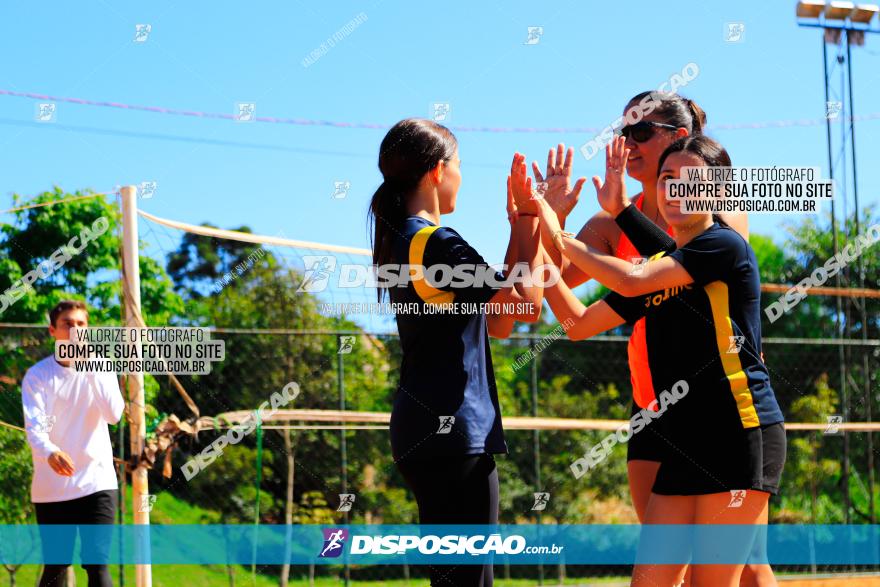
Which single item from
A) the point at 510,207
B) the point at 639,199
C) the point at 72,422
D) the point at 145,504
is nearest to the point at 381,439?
the point at 145,504

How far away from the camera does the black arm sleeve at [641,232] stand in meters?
2.87

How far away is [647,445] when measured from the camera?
3.02 meters

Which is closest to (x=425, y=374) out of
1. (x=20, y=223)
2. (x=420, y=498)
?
(x=420, y=498)

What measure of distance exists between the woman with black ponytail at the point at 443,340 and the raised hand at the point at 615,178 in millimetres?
241

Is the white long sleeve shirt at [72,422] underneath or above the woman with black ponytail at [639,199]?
underneath

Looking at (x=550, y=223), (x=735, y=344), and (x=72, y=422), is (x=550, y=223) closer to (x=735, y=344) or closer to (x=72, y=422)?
(x=735, y=344)

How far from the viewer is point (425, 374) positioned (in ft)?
8.79

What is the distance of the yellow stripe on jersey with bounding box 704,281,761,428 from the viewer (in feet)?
8.55

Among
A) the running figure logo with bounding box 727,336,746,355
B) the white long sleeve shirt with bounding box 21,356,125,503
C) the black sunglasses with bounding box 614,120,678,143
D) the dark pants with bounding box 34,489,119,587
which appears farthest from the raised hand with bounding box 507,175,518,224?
the dark pants with bounding box 34,489,119,587

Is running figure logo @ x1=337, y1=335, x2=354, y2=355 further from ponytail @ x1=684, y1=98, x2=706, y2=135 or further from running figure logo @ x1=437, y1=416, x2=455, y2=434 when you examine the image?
running figure logo @ x1=437, y1=416, x2=455, y2=434

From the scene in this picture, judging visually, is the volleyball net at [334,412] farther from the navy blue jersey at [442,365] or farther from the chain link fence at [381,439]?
the navy blue jersey at [442,365]

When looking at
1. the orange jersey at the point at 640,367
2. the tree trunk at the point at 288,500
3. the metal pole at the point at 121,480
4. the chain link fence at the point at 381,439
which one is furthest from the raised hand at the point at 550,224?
the tree trunk at the point at 288,500

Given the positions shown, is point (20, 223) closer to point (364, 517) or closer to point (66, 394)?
point (364, 517)

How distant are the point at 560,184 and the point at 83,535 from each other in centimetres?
337
